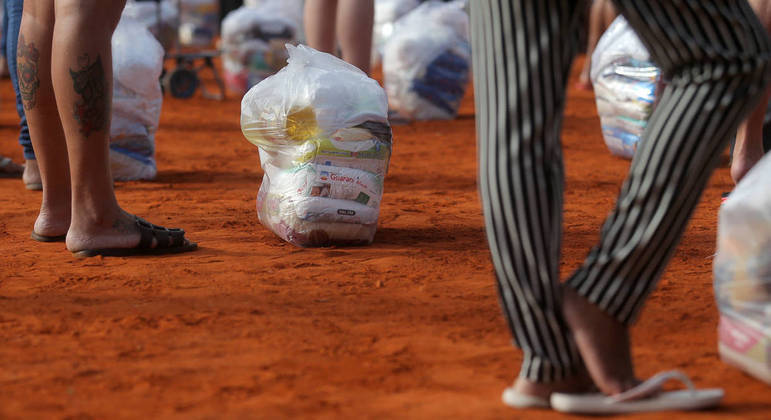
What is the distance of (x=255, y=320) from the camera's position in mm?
1932

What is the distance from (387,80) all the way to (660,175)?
434 centimetres

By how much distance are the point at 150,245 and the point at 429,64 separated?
10.6 ft

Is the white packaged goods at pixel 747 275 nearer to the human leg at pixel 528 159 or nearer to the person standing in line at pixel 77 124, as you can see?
the human leg at pixel 528 159

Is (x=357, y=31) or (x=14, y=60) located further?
(x=357, y=31)

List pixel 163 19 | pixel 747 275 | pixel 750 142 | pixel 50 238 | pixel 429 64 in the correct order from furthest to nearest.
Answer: pixel 163 19, pixel 429 64, pixel 750 142, pixel 50 238, pixel 747 275

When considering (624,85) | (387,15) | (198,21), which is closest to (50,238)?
(624,85)

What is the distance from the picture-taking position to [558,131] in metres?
1.41

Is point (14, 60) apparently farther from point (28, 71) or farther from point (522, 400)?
point (522, 400)

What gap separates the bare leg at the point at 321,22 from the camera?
393cm

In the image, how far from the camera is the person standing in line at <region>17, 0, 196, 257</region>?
89.8 inches

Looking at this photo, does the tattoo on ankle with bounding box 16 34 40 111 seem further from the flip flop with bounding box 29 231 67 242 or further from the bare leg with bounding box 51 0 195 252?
the flip flop with bounding box 29 231 67 242

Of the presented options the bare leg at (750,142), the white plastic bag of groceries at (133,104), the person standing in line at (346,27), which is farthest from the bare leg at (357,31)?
the bare leg at (750,142)

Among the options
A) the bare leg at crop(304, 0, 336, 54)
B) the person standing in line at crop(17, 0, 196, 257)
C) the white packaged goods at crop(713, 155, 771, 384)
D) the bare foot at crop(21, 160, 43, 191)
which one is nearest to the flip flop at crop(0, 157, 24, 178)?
the bare foot at crop(21, 160, 43, 191)

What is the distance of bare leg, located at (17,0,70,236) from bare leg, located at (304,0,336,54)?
158cm
